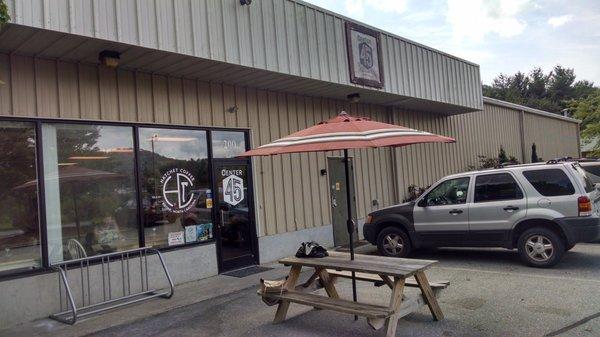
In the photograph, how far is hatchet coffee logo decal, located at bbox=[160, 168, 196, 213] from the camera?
8.48 metres

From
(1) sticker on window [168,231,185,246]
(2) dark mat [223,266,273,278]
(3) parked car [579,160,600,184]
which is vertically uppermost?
(3) parked car [579,160,600,184]

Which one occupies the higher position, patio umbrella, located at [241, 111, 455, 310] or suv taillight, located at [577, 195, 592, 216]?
patio umbrella, located at [241, 111, 455, 310]

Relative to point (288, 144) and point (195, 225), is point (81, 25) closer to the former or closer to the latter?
point (288, 144)

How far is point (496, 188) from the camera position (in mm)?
8852

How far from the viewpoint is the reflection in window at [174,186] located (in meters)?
8.25

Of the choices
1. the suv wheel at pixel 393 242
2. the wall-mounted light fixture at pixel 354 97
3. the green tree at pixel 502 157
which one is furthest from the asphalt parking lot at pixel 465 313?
the green tree at pixel 502 157

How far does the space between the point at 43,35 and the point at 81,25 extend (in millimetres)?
467

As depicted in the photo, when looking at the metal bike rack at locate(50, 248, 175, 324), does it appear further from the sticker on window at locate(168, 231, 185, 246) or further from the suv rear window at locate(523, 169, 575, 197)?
the suv rear window at locate(523, 169, 575, 197)

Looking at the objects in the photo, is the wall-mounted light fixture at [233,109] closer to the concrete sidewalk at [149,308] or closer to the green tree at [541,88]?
the concrete sidewalk at [149,308]

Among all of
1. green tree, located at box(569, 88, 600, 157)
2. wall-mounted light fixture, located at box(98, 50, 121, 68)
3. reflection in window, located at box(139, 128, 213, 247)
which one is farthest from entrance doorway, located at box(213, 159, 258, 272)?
green tree, located at box(569, 88, 600, 157)

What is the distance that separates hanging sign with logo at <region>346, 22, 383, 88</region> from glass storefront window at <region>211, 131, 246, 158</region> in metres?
2.74

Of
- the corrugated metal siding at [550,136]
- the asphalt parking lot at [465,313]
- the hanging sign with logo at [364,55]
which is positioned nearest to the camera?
the asphalt parking lot at [465,313]

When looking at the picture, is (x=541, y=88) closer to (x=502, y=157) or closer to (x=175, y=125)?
(x=502, y=157)

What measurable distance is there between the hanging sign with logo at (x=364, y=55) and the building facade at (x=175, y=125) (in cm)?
5
